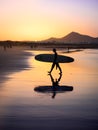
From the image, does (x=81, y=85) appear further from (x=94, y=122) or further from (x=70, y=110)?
(x=94, y=122)

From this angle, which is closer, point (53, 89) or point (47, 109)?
point (47, 109)

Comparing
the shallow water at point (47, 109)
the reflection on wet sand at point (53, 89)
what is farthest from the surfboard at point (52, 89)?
the shallow water at point (47, 109)

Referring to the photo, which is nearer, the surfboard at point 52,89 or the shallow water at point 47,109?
the shallow water at point 47,109

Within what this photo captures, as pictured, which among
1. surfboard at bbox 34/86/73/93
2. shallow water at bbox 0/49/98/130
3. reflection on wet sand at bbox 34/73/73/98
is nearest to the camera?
shallow water at bbox 0/49/98/130

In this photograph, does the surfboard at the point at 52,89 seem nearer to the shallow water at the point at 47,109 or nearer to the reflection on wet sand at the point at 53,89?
the reflection on wet sand at the point at 53,89

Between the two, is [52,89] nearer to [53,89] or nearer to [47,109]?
[53,89]

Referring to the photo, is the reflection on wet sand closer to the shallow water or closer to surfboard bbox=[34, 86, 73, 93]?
surfboard bbox=[34, 86, 73, 93]

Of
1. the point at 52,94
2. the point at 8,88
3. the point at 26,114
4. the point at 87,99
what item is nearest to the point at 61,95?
the point at 52,94

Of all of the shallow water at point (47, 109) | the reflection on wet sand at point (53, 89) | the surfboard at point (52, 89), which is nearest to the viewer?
the shallow water at point (47, 109)

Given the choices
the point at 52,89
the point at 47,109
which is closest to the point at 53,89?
the point at 52,89

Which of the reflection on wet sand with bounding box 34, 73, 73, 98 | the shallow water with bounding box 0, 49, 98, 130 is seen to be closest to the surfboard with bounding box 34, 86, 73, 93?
the reflection on wet sand with bounding box 34, 73, 73, 98

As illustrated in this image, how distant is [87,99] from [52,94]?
1780 mm

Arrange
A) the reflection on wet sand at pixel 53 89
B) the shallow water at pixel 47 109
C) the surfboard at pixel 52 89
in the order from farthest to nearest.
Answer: the surfboard at pixel 52 89, the reflection on wet sand at pixel 53 89, the shallow water at pixel 47 109

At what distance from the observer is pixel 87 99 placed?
516 inches
